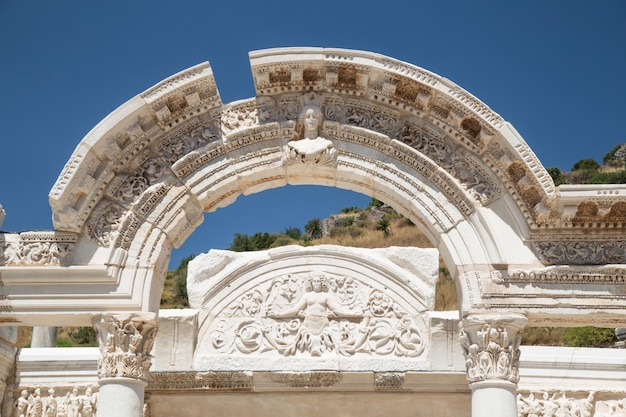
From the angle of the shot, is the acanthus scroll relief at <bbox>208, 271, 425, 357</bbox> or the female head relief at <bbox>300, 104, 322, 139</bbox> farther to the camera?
the acanthus scroll relief at <bbox>208, 271, 425, 357</bbox>

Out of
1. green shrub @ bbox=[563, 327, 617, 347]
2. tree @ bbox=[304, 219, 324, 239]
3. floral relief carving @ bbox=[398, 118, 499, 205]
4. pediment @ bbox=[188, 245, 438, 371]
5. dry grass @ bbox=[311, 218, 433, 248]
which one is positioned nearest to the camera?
floral relief carving @ bbox=[398, 118, 499, 205]

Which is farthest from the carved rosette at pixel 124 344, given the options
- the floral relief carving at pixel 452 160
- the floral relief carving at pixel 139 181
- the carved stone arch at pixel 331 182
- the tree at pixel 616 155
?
the tree at pixel 616 155

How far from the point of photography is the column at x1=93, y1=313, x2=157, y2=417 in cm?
793

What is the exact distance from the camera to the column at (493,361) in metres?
7.91

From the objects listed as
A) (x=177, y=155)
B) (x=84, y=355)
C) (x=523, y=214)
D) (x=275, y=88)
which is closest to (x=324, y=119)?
(x=275, y=88)

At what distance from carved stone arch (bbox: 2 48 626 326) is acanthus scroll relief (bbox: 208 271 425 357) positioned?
3.96m

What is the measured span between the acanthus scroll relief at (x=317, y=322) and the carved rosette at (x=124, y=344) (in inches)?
172

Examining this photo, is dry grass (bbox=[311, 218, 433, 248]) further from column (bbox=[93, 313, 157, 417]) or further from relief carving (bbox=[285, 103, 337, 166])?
column (bbox=[93, 313, 157, 417])

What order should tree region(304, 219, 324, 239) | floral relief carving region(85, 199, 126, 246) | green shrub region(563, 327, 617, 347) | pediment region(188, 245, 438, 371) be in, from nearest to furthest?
floral relief carving region(85, 199, 126, 246) < pediment region(188, 245, 438, 371) < green shrub region(563, 327, 617, 347) < tree region(304, 219, 324, 239)

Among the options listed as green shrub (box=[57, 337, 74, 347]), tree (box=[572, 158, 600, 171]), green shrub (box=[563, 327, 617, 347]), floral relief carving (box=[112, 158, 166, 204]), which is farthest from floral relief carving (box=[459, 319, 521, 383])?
tree (box=[572, 158, 600, 171])

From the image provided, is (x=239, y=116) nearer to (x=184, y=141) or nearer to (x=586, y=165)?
(x=184, y=141)

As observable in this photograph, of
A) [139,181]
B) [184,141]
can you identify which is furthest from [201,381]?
[184,141]

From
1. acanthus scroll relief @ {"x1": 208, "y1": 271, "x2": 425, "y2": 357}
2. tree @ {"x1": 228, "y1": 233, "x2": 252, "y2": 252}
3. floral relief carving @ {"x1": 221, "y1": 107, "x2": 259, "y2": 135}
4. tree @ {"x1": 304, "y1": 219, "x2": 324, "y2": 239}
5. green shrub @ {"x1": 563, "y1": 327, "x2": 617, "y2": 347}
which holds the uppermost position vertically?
tree @ {"x1": 304, "y1": 219, "x2": 324, "y2": 239}

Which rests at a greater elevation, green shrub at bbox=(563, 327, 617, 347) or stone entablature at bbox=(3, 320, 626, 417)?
green shrub at bbox=(563, 327, 617, 347)
